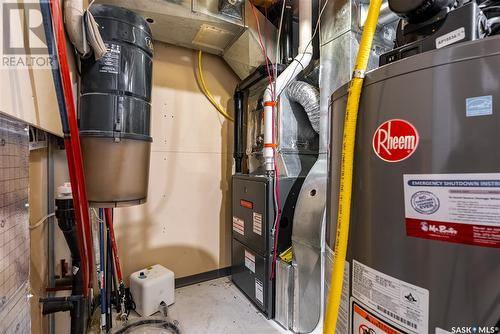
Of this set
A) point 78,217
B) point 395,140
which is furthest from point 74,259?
point 395,140

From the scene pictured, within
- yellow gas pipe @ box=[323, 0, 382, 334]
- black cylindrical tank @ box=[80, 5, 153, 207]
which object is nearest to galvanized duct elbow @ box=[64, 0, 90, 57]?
black cylindrical tank @ box=[80, 5, 153, 207]

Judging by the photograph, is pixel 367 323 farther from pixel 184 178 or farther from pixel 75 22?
pixel 184 178

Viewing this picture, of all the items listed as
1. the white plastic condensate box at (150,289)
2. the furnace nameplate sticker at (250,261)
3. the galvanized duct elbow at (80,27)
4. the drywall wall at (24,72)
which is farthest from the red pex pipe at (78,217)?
the furnace nameplate sticker at (250,261)

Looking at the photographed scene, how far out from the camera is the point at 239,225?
2.06 m

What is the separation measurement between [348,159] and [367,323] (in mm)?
339

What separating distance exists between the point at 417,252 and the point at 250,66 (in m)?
1.96

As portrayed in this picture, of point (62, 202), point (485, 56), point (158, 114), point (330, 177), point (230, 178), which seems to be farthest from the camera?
point (230, 178)

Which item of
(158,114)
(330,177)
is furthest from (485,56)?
(158,114)

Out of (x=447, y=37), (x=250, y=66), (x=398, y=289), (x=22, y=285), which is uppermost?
(x=250, y=66)

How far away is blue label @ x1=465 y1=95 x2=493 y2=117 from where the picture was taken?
381mm

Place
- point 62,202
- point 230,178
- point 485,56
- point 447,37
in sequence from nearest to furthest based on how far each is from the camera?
point 485,56, point 447,37, point 62,202, point 230,178

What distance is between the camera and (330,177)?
70cm

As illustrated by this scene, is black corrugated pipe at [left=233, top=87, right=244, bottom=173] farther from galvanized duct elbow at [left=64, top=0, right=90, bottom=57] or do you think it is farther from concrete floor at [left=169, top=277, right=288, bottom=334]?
galvanized duct elbow at [left=64, top=0, right=90, bottom=57]

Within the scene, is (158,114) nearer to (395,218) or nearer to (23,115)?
(23,115)
